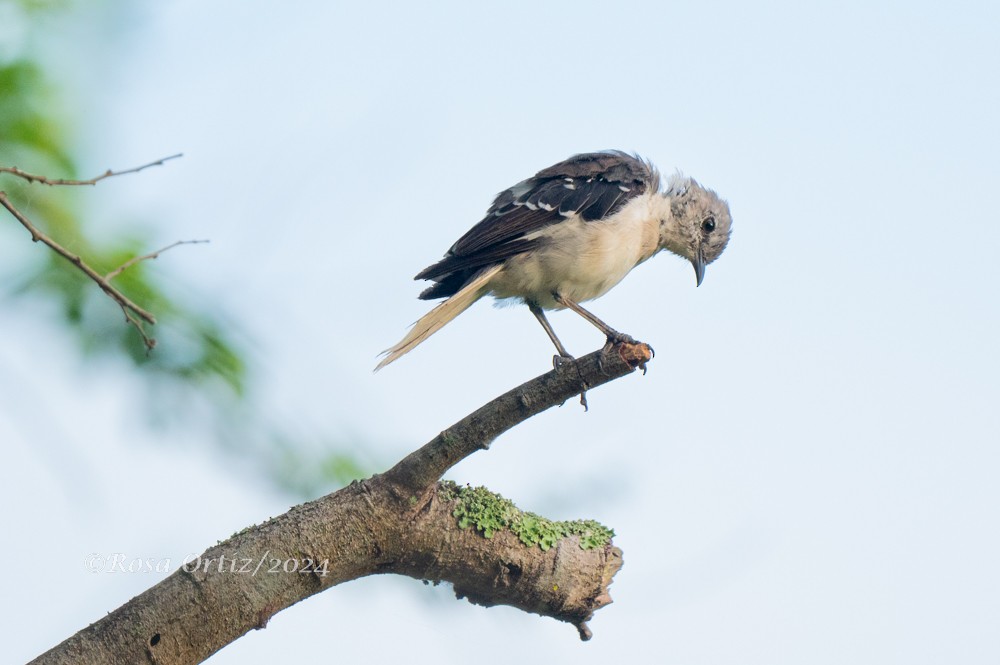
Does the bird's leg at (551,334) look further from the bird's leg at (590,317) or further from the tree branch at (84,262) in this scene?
the tree branch at (84,262)

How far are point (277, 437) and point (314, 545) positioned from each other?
1.78ft

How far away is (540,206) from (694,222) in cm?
138

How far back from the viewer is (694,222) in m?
6.71

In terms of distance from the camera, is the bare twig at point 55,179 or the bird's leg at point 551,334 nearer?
the bare twig at point 55,179

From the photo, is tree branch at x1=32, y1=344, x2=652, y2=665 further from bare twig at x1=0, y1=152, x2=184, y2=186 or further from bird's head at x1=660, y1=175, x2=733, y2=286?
bird's head at x1=660, y1=175, x2=733, y2=286

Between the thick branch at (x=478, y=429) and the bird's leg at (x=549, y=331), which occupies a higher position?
the bird's leg at (x=549, y=331)

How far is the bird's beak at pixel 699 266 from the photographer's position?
691 cm

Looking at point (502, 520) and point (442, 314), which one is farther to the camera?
point (442, 314)

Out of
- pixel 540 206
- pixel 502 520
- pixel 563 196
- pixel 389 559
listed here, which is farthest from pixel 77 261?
pixel 563 196

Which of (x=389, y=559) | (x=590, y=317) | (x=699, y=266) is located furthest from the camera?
(x=699, y=266)

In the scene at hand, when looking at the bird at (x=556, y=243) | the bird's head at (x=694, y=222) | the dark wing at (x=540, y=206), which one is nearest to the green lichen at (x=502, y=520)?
the bird at (x=556, y=243)

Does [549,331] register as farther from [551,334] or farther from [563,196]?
[563,196]

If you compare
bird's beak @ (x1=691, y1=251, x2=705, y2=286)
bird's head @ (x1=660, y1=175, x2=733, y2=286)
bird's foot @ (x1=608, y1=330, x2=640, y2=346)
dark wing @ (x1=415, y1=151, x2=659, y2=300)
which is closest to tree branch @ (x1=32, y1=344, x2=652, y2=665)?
bird's foot @ (x1=608, y1=330, x2=640, y2=346)

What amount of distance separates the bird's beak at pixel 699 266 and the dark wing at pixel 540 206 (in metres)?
0.73
